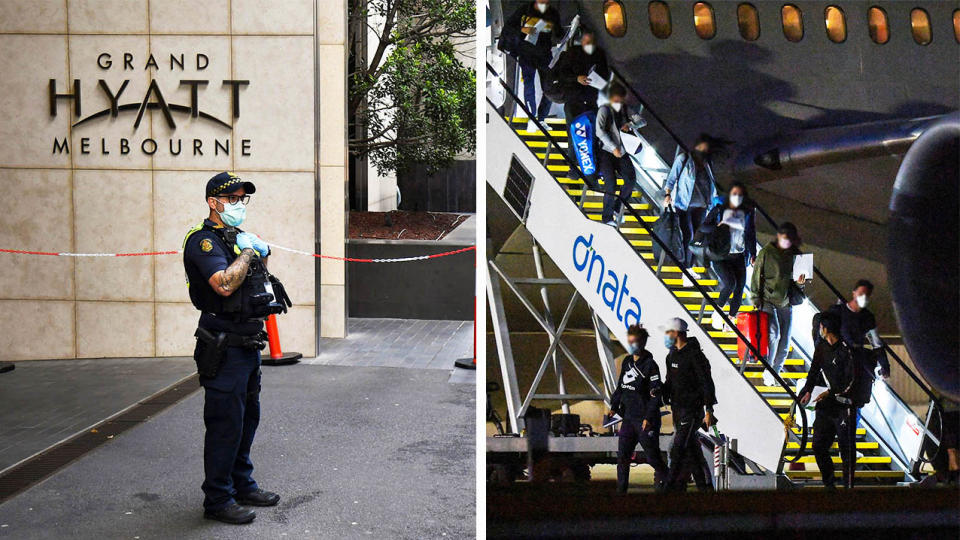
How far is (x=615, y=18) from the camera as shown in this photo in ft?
11.1

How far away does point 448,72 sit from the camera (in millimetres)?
16422

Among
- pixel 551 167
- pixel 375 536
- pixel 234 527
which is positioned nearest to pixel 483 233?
pixel 551 167

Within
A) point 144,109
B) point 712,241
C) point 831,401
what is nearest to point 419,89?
point 144,109

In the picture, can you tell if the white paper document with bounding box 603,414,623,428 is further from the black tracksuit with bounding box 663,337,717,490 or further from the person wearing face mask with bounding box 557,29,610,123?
the person wearing face mask with bounding box 557,29,610,123

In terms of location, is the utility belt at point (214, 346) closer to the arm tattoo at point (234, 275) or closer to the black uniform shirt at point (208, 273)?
the black uniform shirt at point (208, 273)

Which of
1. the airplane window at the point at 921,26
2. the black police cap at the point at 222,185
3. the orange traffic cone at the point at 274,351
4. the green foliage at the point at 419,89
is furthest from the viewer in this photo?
the green foliage at the point at 419,89

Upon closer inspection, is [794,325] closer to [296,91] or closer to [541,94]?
[541,94]

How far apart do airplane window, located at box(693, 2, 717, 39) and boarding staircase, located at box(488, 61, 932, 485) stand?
347 mm

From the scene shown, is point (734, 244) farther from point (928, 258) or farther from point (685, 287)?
point (928, 258)

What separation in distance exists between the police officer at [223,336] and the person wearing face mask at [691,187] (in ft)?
10.1

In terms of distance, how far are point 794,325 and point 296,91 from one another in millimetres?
8450

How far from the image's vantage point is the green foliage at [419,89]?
16.4m

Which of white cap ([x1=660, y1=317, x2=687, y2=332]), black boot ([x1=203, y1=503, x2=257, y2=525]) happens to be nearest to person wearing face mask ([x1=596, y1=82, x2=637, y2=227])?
white cap ([x1=660, y1=317, x2=687, y2=332])

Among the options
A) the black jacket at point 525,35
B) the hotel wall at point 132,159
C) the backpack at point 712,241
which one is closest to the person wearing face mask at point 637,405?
the backpack at point 712,241
